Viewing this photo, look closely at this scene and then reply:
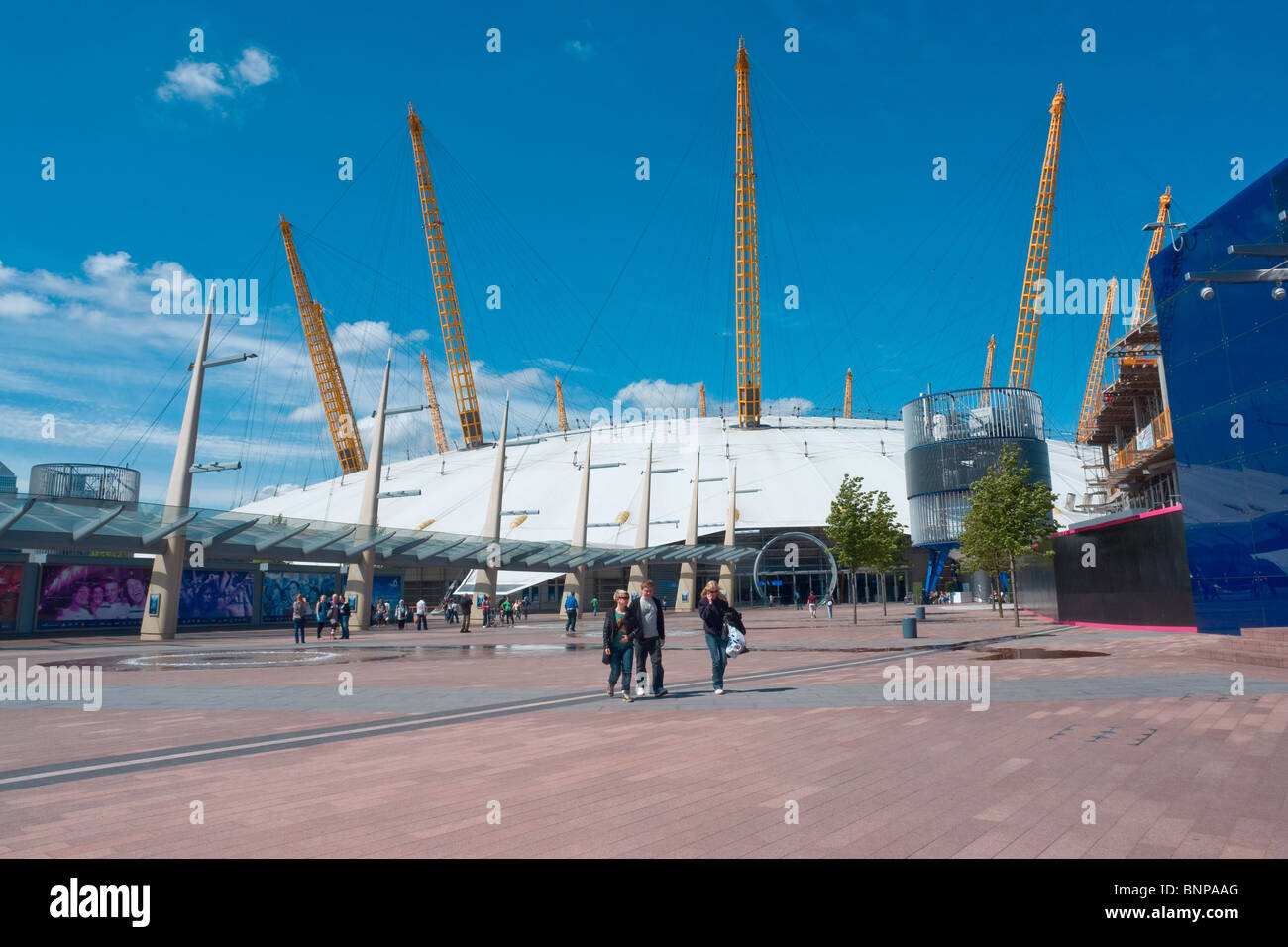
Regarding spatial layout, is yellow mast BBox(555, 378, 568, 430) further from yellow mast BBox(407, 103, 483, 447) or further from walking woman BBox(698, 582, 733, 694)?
walking woman BBox(698, 582, 733, 694)

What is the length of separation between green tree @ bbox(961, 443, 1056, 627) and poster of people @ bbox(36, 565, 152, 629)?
1309 inches

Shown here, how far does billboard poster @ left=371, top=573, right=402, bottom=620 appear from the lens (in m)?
43.7

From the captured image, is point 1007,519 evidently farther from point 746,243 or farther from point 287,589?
point 746,243

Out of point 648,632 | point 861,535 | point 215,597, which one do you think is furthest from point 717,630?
point 215,597

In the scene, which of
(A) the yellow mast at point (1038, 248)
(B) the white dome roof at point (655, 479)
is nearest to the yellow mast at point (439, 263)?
(B) the white dome roof at point (655, 479)

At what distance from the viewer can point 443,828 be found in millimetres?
5156

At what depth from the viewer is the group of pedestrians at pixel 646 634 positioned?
11680mm

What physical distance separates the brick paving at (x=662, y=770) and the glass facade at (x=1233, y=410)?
5828 millimetres

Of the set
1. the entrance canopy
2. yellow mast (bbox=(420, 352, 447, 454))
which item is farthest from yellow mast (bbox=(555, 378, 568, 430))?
the entrance canopy

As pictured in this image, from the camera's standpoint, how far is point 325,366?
3556 inches

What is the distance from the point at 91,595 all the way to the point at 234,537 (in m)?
5.20

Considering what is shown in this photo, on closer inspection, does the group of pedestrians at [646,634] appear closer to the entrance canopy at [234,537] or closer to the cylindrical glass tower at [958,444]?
the entrance canopy at [234,537]
